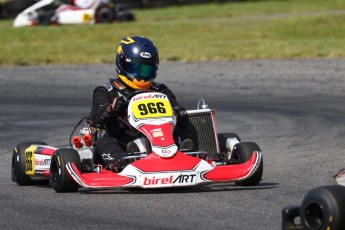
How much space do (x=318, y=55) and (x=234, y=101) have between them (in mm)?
5268

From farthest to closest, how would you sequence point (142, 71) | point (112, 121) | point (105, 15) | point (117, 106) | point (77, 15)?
1. point (77, 15)
2. point (105, 15)
3. point (142, 71)
4. point (112, 121)
5. point (117, 106)

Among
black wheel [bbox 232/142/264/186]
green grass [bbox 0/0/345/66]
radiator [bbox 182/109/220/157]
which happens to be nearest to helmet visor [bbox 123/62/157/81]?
radiator [bbox 182/109/220/157]

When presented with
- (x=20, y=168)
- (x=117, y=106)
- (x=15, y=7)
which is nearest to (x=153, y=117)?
(x=117, y=106)

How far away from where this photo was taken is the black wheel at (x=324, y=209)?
14.9 feet

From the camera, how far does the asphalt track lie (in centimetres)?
590

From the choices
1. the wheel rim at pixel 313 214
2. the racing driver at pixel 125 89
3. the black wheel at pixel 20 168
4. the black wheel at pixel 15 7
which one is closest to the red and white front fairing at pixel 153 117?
the racing driver at pixel 125 89

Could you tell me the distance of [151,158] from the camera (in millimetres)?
6848

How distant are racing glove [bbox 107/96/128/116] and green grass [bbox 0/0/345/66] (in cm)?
1131

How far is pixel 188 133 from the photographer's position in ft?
25.6

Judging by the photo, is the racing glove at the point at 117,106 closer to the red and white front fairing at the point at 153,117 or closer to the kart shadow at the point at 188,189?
the red and white front fairing at the point at 153,117

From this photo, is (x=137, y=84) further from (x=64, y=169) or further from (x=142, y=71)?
(x=64, y=169)

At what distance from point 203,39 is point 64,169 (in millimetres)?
15077

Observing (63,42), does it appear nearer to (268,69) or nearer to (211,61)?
(211,61)

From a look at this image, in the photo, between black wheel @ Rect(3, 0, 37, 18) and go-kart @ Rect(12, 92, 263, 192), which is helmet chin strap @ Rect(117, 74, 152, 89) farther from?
black wheel @ Rect(3, 0, 37, 18)
